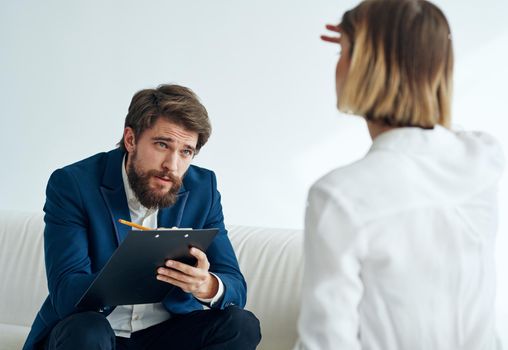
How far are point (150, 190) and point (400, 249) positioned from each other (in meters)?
1.12

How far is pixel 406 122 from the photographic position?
122 cm

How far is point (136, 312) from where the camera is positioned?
2.13 meters

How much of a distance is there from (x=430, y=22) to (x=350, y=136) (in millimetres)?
2035

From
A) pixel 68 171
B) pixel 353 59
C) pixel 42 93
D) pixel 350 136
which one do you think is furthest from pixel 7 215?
pixel 353 59

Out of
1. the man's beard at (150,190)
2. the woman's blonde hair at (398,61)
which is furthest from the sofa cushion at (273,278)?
the woman's blonde hair at (398,61)

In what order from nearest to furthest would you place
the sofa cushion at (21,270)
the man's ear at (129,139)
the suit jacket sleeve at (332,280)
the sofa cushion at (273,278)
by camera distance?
the suit jacket sleeve at (332,280), the man's ear at (129,139), the sofa cushion at (273,278), the sofa cushion at (21,270)

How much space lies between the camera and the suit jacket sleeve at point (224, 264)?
82.1 inches

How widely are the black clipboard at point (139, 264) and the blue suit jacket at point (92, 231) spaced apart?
94mm

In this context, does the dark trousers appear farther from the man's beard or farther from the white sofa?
the white sofa

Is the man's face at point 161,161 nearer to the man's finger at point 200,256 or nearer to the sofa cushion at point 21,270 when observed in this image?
the man's finger at point 200,256

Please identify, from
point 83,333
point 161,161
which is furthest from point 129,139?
point 83,333

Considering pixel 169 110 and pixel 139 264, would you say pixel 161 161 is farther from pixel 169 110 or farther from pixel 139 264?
pixel 139 264

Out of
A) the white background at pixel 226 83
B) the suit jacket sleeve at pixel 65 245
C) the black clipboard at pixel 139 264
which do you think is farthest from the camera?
the white background at pixel 226 83

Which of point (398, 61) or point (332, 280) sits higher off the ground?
point (398, 61)
